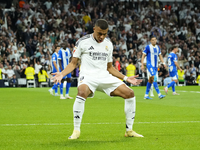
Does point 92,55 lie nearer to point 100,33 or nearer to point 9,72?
point 100,33

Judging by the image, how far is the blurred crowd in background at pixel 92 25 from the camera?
29.6m

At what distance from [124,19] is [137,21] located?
4.33 feet

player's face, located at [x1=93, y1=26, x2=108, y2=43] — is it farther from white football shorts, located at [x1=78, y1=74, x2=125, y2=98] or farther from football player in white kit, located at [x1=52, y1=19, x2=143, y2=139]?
white football shorts, located at [x1=78, y1=74, x2=125, y2=98]

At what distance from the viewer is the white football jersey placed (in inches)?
265

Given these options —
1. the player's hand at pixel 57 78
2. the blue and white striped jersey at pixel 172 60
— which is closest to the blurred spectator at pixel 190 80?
the blue and white striped jersey at pixel 172 60

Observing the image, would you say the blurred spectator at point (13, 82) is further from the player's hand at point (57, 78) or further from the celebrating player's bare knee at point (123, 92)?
the celebrating player's bare knee at point (123, 92)

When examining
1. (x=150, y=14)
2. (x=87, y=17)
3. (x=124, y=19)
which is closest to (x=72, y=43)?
(x=87, y=17)

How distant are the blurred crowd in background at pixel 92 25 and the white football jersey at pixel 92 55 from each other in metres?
22.2

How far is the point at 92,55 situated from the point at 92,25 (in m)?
26.9

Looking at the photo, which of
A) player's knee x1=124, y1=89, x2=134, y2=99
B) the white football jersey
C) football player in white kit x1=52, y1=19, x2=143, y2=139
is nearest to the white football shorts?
football player in white kit x1=52, y1=19, x2=143, y2=139

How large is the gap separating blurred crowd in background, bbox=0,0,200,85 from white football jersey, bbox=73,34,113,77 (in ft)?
73.0

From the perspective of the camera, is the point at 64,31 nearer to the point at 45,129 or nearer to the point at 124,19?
the point at 124,19

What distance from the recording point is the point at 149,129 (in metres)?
7.56

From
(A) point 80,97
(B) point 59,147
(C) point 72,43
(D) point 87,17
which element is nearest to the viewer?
(B) point 59,147
